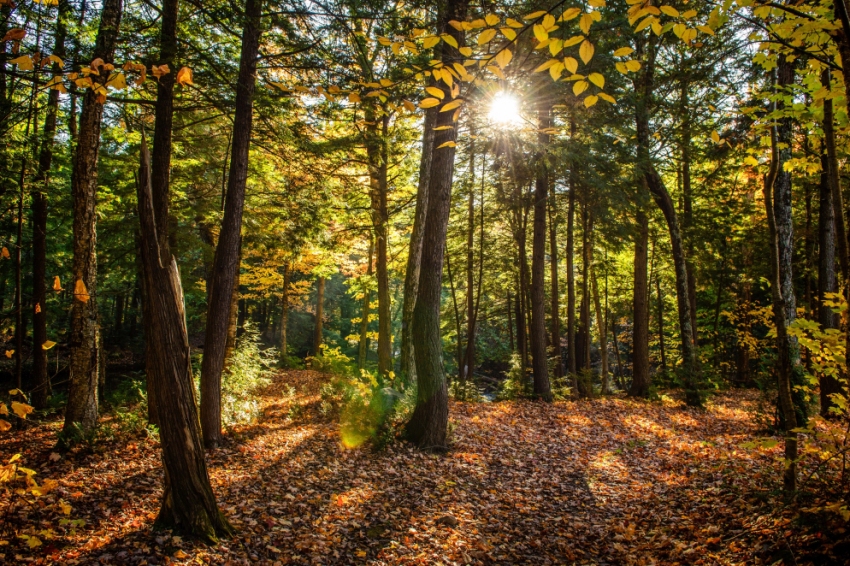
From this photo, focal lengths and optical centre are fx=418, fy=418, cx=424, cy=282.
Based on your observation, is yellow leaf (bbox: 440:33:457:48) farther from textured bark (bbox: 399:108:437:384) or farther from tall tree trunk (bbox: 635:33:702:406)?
tall tree trunk (bbox: 635:33:702:406)

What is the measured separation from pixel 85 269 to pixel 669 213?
13.9 meters

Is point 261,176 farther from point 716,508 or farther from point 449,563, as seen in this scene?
point 716,508

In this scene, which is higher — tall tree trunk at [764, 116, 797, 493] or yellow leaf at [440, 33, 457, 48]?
yellow leaf at [440, 33, 457, 48]

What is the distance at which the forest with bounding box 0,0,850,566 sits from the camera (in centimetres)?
322

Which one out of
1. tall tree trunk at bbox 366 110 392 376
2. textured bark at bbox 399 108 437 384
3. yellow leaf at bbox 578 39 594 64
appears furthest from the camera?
tall tree trunk at bbox 366 110 392 376

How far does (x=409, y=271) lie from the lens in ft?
34.6

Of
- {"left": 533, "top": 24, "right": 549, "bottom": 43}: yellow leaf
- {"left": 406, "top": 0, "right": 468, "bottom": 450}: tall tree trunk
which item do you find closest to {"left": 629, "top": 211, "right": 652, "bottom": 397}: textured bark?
{"left": 406, "top": 0, "right": 468, "bottom": 450}: tall tree trunk

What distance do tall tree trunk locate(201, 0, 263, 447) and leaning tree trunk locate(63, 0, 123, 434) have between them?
1.58 meters

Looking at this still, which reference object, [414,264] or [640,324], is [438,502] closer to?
[414,264]

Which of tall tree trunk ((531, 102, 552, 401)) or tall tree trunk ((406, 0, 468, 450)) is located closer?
tall tree trunk ((406, 0, 468, 450))

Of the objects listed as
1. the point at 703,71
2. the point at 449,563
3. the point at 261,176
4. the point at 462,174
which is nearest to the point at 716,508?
the point at 449,563

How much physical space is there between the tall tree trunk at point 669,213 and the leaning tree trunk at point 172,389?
37.6 feet

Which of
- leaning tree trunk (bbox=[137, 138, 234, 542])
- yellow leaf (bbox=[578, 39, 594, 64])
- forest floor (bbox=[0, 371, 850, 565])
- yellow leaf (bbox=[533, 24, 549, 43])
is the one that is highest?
yellow leaf (bbox=[533, 24, 549, 43])

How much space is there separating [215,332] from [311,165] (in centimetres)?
430
